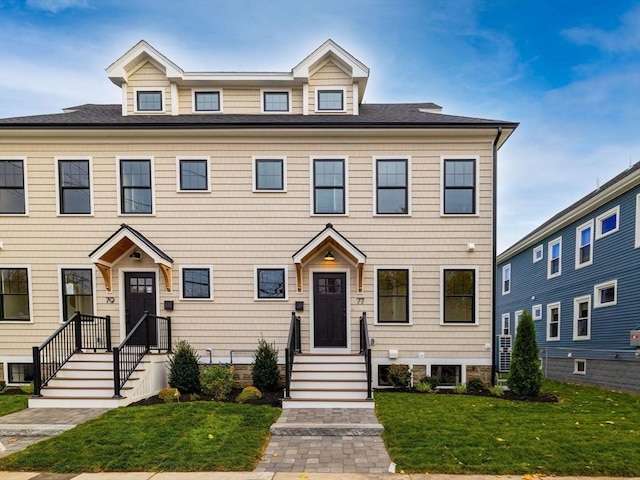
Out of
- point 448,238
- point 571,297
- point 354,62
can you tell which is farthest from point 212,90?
point 571,297

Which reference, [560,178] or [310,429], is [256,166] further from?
[560,178]

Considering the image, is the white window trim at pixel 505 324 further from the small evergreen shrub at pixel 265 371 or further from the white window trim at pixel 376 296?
the small evergreen shrub at pixel 265 371

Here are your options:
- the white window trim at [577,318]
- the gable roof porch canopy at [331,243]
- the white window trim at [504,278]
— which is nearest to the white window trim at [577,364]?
the white window trim at [577,318]

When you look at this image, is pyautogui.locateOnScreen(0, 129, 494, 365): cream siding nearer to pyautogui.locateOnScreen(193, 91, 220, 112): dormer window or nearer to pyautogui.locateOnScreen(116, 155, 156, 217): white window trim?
pyautogui.locateOnScreen(116, 155, 156, 217): white window trim

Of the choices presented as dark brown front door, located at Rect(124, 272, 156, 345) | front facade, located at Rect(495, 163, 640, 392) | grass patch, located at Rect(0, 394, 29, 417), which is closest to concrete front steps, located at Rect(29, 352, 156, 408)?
grass patch, located at Rect(0, 394, 29, 417)

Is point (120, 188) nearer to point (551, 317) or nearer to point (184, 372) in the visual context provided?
point (184, 372)

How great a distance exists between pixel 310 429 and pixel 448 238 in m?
5.99

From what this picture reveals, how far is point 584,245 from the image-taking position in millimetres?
12578

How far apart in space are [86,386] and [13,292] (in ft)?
13.2

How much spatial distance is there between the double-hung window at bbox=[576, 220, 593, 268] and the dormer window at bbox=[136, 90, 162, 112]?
15336mm

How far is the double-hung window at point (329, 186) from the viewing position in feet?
30.4

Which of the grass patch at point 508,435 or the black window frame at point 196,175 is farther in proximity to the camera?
the black window frame at point 196,175

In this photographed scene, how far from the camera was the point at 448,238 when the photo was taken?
9.12m

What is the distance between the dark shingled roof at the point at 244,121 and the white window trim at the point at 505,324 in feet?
47.5
